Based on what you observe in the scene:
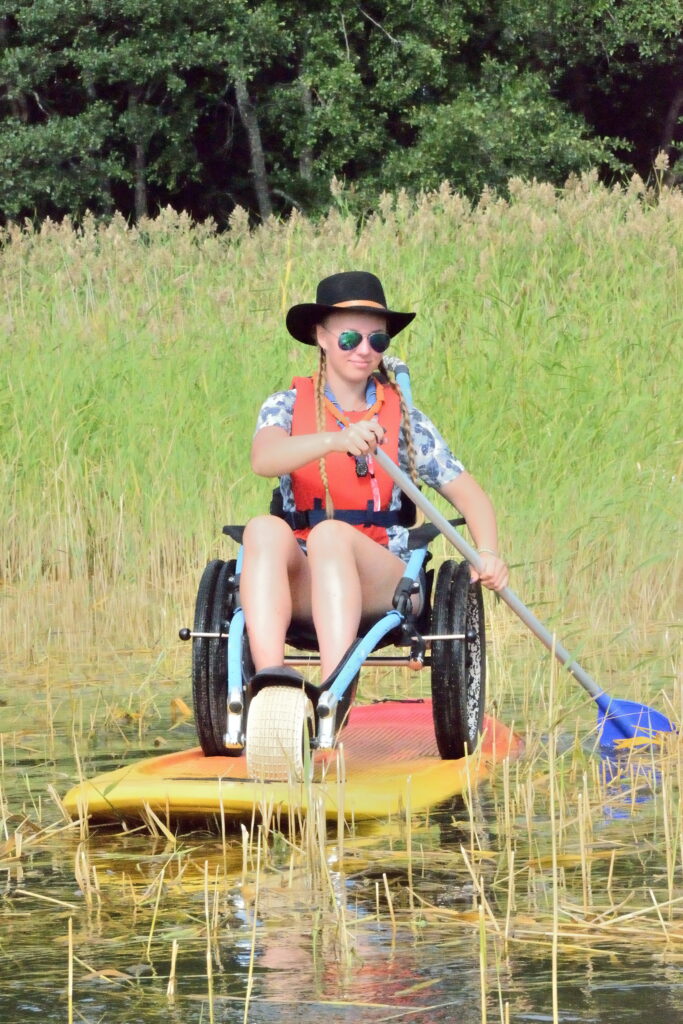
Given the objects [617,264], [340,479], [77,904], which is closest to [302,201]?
[617,264]

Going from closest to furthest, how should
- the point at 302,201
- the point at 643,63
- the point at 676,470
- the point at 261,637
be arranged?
1. the point at 261,637
2. the point at 676,470
3. the point at 302,201
4. the point at 643,63

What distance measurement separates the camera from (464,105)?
20.2 metres

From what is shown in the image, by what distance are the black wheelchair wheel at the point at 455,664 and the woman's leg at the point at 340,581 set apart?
0.60 feet

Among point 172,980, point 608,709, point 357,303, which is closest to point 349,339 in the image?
point 357,303

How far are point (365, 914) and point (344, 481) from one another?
1675mm

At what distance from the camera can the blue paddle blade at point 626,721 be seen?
5.04 metres

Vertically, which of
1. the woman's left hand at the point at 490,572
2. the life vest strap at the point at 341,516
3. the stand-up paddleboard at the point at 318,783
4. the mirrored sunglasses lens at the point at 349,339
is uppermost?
the mirrored sunglasses lens at the point at 349,339

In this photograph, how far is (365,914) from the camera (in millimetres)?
3639

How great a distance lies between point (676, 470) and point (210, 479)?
6.76 ft

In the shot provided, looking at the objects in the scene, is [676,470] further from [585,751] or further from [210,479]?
[585,751]

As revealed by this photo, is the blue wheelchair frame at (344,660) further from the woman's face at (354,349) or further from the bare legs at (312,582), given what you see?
the woman's face at (354,349)

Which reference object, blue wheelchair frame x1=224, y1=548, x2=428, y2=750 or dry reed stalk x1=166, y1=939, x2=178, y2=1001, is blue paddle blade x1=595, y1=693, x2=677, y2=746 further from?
dry reed stalk x1=166, y1=939, x2=178, y2=1001

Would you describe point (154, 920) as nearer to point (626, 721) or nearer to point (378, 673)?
point (626, 721)

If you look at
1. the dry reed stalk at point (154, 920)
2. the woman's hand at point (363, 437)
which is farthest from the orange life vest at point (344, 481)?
the dry reed stalk at point (154, 920)
